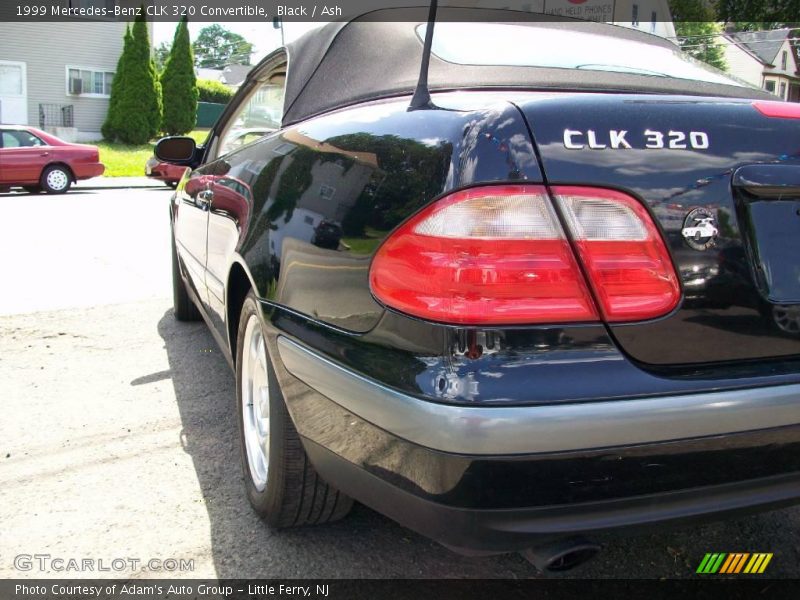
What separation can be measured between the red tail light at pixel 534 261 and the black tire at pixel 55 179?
1614cm

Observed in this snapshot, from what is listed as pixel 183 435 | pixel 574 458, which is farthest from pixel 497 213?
pixel 183 435

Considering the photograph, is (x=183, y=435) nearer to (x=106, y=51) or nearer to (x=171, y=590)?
(x=171, y=590)

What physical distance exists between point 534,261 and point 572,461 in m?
0.41

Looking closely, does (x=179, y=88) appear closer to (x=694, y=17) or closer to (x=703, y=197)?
(x=703, y=197)

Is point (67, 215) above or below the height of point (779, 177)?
below

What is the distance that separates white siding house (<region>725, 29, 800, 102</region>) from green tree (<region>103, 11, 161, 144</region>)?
96.9 ft

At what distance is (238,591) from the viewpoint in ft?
7.28

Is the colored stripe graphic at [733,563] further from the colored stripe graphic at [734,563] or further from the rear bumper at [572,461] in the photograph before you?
the rear bumper at [572,461]

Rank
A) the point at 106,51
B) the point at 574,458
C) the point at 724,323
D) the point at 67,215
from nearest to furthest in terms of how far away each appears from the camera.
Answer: the point at 574,458 → the point at 724,323 → the point at 67,215 → the point at 106,51

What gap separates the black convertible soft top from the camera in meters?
2.21

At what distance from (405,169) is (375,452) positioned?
2.10 ft

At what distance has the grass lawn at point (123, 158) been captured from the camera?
20.9 meters

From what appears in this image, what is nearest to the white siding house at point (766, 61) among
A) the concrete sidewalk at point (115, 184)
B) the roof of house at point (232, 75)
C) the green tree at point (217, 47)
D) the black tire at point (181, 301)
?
the concrete sidewalk at point (115, 184)

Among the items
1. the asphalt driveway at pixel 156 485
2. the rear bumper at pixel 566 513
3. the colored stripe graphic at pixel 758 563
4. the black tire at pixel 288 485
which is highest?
the rear bumper at pixel 566 513
